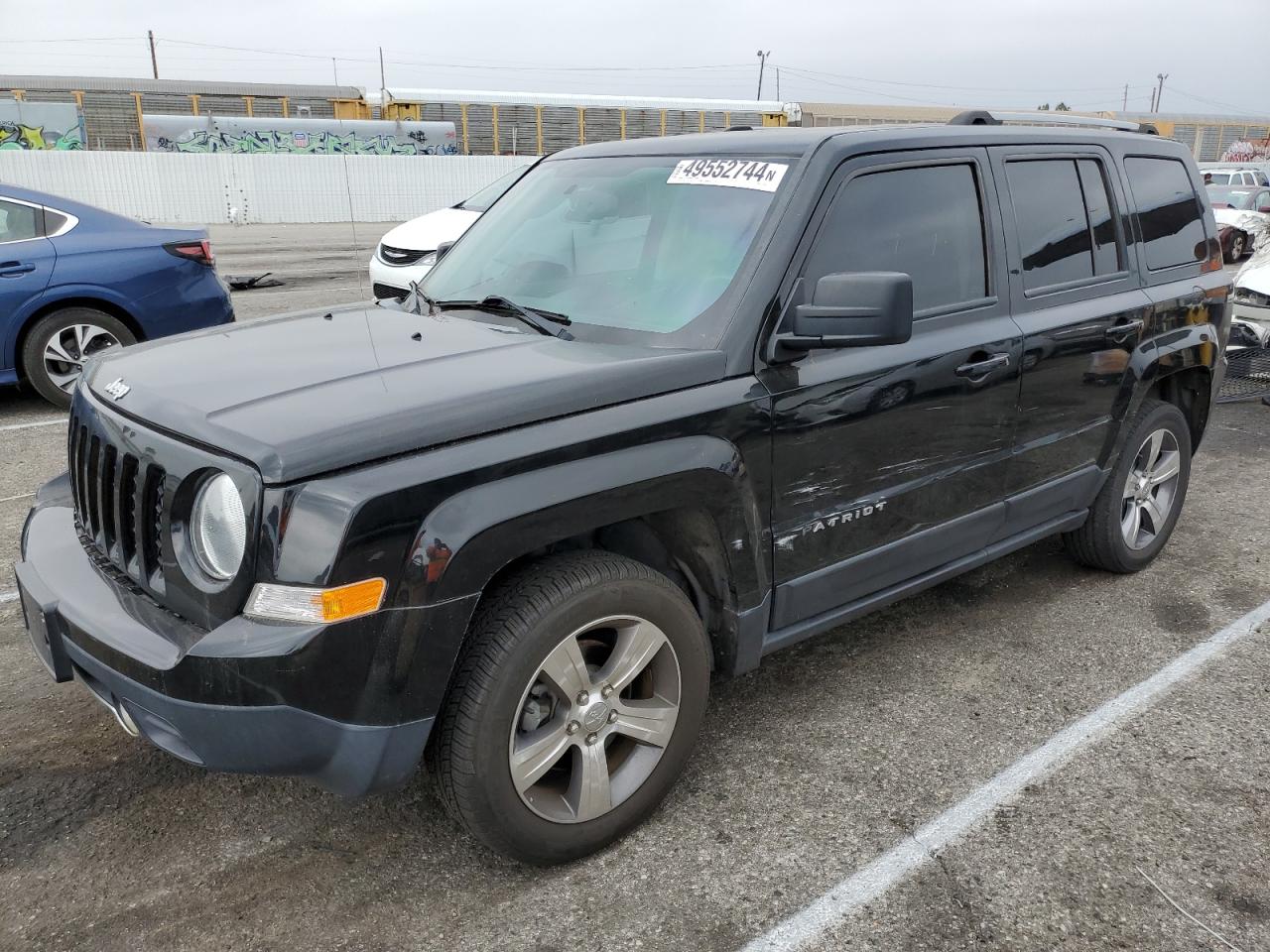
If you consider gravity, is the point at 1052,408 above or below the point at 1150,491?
above

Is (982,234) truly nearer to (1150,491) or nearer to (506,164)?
(1150,491)

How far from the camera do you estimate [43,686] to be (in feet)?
11.9

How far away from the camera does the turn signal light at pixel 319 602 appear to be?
224 cm

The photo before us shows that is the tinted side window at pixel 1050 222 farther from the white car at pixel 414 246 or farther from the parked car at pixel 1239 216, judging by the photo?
the parked car at pixel 1239 216

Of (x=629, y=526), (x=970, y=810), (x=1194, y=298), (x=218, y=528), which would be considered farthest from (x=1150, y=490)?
(x=218, y=528)

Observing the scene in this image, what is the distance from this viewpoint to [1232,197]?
68.2ft

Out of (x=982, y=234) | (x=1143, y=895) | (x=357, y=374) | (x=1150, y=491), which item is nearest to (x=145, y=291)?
(x=357, y=374)

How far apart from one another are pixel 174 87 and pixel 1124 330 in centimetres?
3747

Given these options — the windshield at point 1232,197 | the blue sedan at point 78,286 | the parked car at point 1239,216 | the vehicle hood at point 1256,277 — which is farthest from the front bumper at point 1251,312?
the windshield at point 1232,197

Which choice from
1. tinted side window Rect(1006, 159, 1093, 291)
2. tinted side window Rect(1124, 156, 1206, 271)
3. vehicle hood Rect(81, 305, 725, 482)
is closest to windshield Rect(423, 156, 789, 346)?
vehicle hood Rect(81, 305, 725, 482)

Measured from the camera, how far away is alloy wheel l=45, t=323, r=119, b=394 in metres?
7.22

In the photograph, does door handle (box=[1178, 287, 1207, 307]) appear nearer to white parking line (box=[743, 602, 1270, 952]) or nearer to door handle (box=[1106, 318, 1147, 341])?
door handle (box=[1106, 318, 1147, 341])

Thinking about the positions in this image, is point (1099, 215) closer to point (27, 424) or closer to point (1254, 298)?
point (1254, 298)

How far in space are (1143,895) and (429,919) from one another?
1.79m
